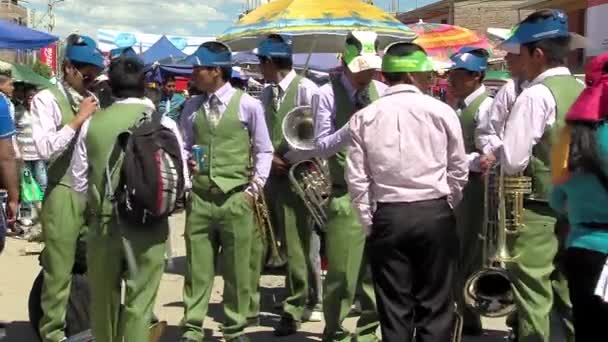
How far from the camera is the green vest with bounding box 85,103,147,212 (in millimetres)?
4516

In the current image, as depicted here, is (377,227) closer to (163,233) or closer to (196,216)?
(163,233)

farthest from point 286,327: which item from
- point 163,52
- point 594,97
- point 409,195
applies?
point 163,52

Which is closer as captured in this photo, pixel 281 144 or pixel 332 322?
pixel 332 322

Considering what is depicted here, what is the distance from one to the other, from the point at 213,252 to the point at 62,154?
3.84 feet

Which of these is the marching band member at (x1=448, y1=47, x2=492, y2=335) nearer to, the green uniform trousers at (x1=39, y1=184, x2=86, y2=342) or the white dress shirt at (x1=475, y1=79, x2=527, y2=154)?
the white dress shirt at (x1=475, y1=79, x2=527, y2=154)

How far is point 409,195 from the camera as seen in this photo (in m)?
4.25

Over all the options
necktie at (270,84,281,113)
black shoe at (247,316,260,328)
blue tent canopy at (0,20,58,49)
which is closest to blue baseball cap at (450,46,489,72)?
necktie at (270,84,281,113)

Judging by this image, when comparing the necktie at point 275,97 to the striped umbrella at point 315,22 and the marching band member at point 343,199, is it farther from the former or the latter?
the marching band member at point 343,199

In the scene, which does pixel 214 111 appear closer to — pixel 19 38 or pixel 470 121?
pixel 470 121

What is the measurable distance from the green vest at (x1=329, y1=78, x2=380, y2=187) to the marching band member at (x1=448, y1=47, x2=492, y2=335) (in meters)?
0.95

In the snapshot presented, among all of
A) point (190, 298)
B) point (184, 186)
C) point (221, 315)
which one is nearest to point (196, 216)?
A: point (190, 298)

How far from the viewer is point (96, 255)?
4.61 meters

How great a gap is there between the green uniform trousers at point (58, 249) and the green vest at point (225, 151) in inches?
32.4

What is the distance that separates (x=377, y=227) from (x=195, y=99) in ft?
6.59
